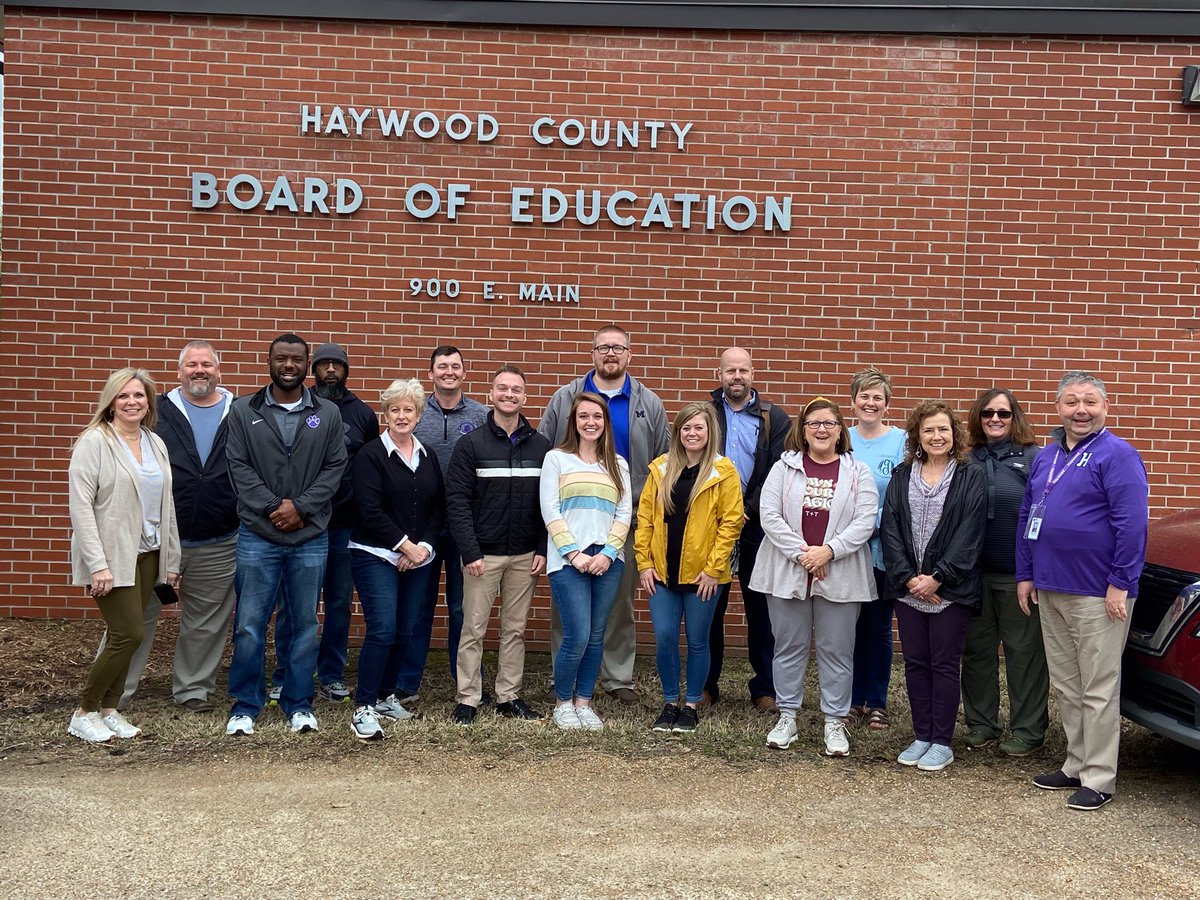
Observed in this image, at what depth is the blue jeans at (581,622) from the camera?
586 cm

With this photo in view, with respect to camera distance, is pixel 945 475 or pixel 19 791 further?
pixel 945 475

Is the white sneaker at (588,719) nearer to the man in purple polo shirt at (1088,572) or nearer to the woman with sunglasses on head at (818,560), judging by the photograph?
the woman with sunglasses on head at (818,560)

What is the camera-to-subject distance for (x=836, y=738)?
554 cm

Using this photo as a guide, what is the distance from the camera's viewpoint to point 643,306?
303 inches

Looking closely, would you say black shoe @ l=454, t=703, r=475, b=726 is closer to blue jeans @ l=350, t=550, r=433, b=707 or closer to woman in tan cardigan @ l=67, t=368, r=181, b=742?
blue jeans @ l=350, t=550, r=433, b=707

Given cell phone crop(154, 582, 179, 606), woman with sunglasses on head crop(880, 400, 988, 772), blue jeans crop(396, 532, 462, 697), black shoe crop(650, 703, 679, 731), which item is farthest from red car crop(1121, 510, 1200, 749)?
cell phone crop(154, 582, 179, 606)

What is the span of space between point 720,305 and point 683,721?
3.11 metres

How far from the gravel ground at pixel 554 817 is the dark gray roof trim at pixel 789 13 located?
4680 mm

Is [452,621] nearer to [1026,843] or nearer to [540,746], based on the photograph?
[540,746]

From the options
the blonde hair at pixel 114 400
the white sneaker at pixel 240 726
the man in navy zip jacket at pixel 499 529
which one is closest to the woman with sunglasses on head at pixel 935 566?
the man in navy zip jacket at pixel 499 529

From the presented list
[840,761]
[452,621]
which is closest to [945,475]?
[840,761]

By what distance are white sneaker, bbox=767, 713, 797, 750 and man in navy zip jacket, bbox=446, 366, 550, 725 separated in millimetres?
1279

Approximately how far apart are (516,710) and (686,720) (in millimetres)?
935

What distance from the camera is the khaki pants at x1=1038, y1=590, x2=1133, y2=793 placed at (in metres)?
4.92
